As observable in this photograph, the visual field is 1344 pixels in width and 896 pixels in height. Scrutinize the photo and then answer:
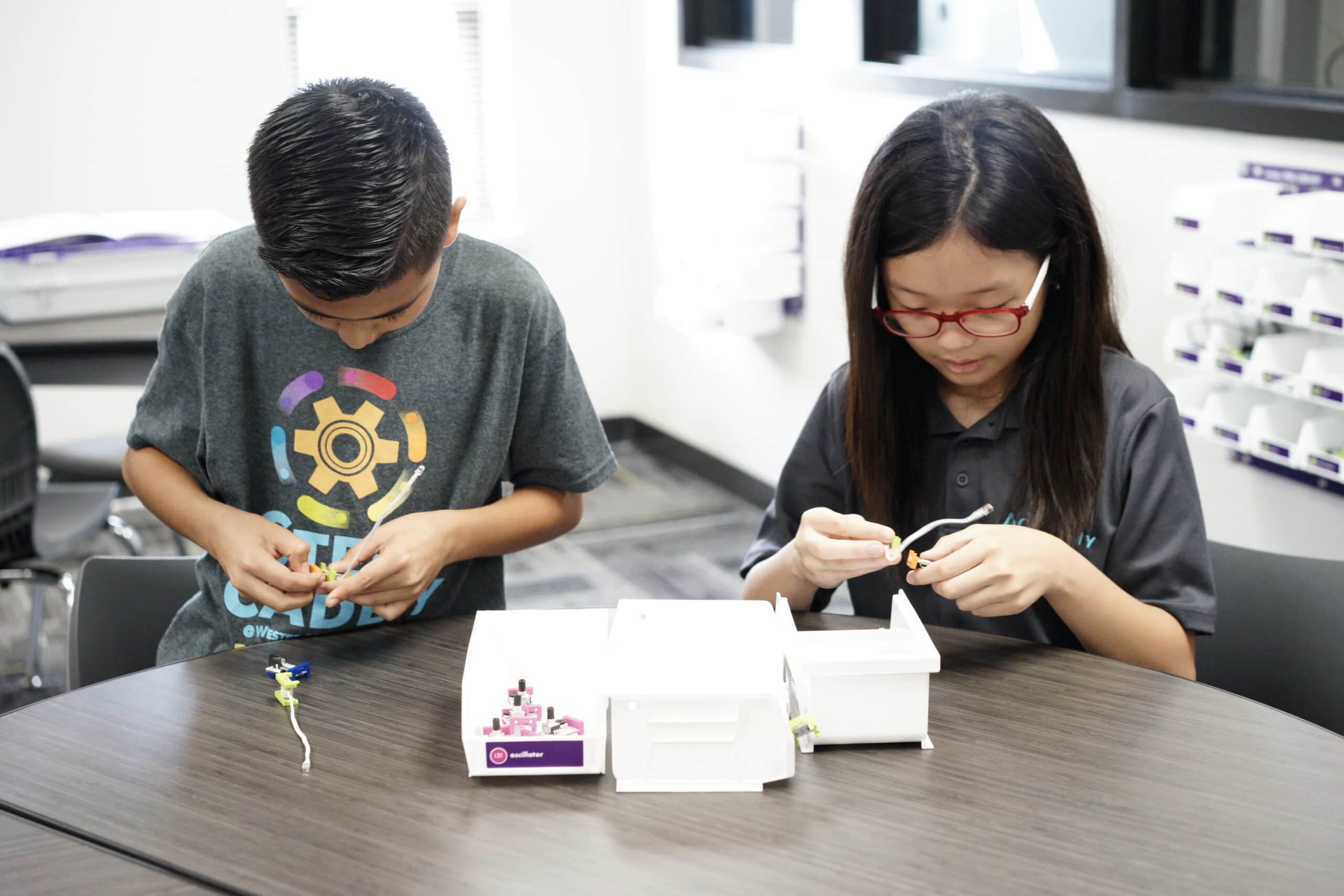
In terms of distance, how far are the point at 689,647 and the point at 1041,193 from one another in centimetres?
60

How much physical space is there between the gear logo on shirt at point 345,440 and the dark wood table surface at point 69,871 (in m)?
A: 0.54

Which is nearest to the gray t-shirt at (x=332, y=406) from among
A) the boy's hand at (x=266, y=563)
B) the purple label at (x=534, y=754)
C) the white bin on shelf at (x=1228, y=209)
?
the boy's hand at (x=266, y=563)

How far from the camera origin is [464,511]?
4.58ft

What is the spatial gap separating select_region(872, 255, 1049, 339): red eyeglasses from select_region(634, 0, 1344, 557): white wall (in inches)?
24.7

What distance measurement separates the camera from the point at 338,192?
1168 millimetres

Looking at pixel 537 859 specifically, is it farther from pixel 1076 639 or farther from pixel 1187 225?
A: pixel 1187 225

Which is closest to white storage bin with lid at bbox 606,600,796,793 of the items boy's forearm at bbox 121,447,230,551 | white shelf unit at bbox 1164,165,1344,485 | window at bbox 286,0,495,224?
boy's forearm at bbox 121,447,230,551

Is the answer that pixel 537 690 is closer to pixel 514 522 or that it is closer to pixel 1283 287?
pixel 514 522

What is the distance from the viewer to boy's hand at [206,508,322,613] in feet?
4.15

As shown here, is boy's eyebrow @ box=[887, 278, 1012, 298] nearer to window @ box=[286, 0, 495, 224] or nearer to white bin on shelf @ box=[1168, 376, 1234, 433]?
Answer: white bin on shelf @ box=[1168, 376, 1234, 433]

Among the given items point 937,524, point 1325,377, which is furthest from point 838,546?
point 1325,377

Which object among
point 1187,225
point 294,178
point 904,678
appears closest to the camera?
point 904,678

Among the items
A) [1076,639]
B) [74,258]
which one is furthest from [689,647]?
[74,258]

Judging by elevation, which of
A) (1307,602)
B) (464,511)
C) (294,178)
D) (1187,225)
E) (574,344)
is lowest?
(574,344)
